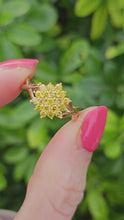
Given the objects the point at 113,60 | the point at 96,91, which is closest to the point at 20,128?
the point at 96,91

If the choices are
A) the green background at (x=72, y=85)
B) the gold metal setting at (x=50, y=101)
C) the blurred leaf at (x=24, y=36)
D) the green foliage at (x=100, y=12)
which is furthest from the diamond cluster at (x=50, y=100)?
the green foliage at (x=100, y=12)

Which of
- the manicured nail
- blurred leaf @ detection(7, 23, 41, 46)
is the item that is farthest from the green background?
the manicured nail

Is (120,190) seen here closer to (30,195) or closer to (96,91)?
(96,91)

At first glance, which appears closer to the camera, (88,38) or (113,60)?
(113,60)

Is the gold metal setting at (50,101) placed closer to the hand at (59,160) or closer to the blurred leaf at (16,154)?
the hand at (59,160)

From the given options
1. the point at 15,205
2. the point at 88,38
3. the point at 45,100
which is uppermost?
the point at 45,100

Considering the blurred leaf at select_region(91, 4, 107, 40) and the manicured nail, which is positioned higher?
the manicured nail

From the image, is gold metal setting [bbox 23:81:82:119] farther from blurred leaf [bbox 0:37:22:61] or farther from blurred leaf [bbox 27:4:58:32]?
blurred leaf [bbox 27:4:58:32]
